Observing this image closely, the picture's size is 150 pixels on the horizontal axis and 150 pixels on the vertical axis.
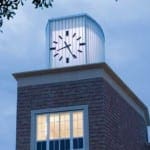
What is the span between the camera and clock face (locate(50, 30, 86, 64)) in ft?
80.9

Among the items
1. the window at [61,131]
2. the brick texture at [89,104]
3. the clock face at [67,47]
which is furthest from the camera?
the clock face at [67,47]

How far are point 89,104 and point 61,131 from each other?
1.70 metres

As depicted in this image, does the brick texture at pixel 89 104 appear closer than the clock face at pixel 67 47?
Yes

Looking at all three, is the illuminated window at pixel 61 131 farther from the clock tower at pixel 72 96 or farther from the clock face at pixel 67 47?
the clock face at pixel 67 47

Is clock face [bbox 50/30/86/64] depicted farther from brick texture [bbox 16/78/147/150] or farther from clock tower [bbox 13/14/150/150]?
brick texture [bbox 16/78/147/150]

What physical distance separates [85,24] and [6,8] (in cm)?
1450

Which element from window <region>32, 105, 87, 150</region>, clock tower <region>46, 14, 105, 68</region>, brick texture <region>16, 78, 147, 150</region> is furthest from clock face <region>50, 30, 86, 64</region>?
window <region>32, 105, 87, 150</region>

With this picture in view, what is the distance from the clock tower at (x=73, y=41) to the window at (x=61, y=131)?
251 cm

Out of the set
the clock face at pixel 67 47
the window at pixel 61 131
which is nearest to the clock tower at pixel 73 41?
the clock face at pixel 67 47

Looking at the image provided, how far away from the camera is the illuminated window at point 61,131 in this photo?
23.1 m

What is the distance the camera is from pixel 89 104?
23.2 m

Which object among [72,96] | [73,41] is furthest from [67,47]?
[72,96]

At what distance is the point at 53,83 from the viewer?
952 inches

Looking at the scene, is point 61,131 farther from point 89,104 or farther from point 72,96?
point 89,104
